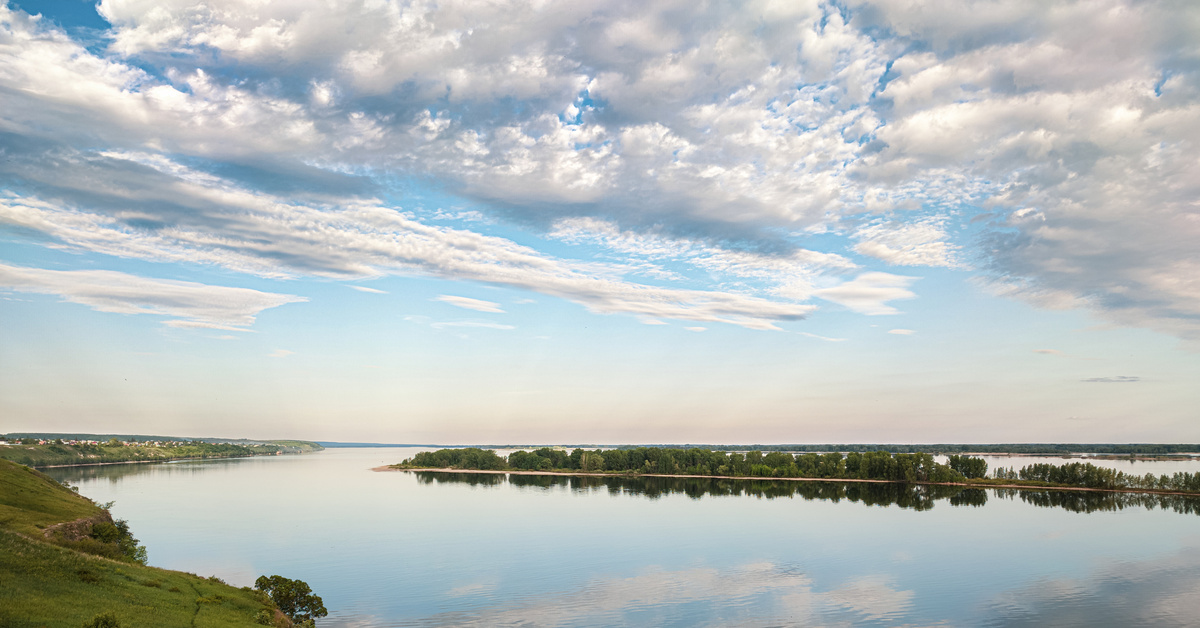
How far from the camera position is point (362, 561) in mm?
58969

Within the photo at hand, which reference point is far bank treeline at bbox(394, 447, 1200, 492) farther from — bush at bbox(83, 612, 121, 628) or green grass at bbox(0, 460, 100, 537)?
bush at bbox(83, 612, 121, 628)

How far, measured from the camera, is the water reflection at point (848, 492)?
4385 inches

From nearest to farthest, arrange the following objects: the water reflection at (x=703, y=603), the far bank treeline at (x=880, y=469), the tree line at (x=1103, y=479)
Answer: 1. the water reflection at (x=703, y=603)
2. the tree line at (x=1103, y=479)
3. the far bank treeline at (x=880, y=469)

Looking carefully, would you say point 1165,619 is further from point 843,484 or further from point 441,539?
point 843,484

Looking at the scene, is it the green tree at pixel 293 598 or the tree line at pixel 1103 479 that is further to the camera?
the tree line at pixel 1103 479

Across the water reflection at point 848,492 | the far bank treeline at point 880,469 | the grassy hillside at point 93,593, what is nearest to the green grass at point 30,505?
the grassy hillside at point 93,593

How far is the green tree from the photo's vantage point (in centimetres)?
3800

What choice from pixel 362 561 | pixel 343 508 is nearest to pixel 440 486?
pixel 343 508

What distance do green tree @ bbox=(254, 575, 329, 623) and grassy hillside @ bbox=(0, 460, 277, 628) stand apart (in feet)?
5.16

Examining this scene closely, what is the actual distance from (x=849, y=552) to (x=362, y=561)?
4880cm

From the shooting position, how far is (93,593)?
25.3 meters

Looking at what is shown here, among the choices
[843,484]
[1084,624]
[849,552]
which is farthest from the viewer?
[843,484]

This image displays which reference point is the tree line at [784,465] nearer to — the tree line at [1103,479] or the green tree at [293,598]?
the tree line at [1103,479]

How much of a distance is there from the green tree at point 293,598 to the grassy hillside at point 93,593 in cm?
157
